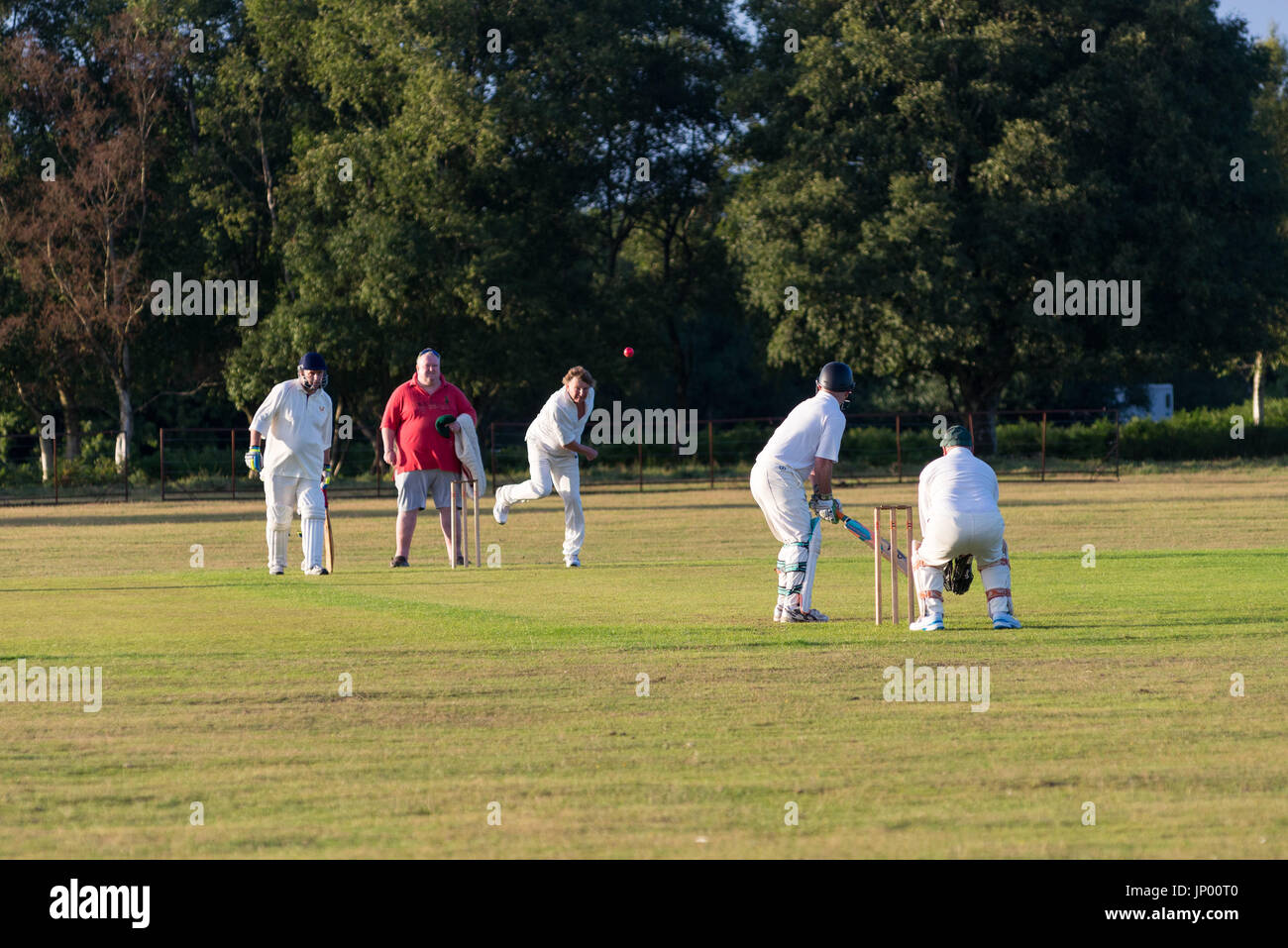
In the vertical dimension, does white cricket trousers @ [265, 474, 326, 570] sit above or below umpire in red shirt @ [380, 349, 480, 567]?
below

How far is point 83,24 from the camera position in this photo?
5075cm

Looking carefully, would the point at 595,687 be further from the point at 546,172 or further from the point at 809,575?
the point at 546,172

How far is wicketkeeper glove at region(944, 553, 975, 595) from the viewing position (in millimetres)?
11680

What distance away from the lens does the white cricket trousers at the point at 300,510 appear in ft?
53.0

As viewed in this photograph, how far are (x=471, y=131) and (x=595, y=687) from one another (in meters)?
37.0

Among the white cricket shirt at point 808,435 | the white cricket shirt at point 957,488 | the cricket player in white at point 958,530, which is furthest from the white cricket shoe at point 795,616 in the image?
the white cricket shirt at point 957,488

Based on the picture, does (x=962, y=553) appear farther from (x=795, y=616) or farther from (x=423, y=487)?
(x=423, y=487)

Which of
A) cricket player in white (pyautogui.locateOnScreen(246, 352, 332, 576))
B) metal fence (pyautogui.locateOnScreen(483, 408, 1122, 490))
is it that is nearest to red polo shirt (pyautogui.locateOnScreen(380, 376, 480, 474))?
cricket player in white (pyautogui.locateOnScreen(246, 352, 332, 576))

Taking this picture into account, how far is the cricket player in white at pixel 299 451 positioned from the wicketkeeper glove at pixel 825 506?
5.94 meters

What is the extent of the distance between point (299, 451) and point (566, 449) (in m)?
2.76

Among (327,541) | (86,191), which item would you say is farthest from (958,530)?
(86,191)

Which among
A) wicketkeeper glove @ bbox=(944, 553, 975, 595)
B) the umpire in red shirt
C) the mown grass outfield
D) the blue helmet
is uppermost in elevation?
the blue helmet

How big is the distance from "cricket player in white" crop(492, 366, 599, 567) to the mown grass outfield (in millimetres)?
1111

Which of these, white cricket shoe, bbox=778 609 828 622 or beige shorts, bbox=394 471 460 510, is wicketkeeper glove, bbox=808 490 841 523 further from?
beige shorts, bbox=394 471 460 510
